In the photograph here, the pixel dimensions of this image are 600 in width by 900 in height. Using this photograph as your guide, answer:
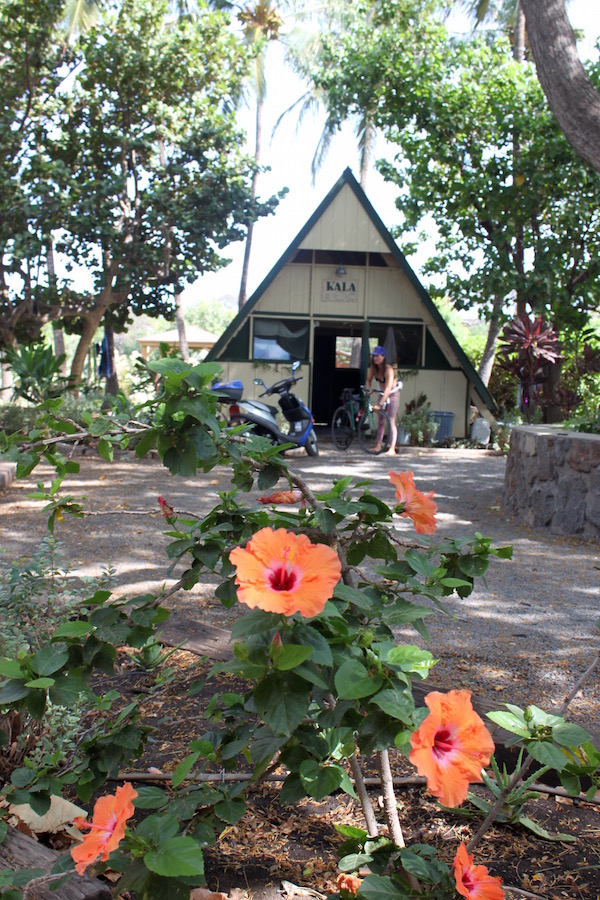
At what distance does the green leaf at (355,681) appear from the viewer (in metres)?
1.04

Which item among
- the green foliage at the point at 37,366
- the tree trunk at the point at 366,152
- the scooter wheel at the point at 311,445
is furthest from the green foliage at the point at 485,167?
the tree trunk at the point at 366,152

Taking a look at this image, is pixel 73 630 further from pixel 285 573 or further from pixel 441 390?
pixel 441 390

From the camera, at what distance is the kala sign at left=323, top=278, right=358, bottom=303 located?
15328 mm

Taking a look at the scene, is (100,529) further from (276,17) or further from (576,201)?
(276,17)

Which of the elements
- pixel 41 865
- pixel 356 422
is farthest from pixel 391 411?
pixel 41 865

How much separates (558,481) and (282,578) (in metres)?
6.39

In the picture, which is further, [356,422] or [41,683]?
[356,422]

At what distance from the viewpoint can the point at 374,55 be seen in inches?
600

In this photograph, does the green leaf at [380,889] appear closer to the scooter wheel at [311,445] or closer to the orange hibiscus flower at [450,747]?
the orange hibiscus flower at [450,747]

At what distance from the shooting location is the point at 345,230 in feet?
48.4

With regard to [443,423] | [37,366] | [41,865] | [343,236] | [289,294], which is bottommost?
[41,865]

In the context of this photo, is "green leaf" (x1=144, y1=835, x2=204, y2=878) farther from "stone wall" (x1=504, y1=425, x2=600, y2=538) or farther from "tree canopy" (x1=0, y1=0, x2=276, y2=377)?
"tree canopy" (x1=0, y1=0, x2=276, y2=377)

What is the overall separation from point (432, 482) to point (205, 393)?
339 inches

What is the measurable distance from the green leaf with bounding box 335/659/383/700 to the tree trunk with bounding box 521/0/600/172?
7620 millimetres
